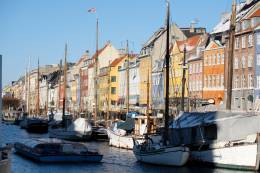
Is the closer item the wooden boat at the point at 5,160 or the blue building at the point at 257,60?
the wooden boat at the point at 5,160

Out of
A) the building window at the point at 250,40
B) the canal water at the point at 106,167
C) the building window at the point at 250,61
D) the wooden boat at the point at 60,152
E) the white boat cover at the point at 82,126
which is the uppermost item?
the building window at the point at 250,40

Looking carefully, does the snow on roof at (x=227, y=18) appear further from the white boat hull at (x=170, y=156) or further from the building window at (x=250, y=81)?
the white boat hull at (x=170, y=156)

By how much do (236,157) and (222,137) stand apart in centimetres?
305

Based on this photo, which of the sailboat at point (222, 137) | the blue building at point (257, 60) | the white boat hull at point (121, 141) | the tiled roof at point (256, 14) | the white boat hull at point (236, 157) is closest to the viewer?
the white boat hull at point (236, 157)

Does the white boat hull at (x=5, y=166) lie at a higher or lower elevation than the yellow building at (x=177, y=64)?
lower

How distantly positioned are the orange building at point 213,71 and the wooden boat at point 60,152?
130ft

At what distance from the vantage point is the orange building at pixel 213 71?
85250mm

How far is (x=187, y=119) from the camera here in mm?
44812

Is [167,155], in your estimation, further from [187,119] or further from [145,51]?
[145,51]

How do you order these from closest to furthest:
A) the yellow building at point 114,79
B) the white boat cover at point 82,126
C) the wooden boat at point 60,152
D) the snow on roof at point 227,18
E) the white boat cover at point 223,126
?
the white boat cover at point 223,126, the wooden boat at point 60,152, the white boat cover at point 82,126, the snow on roof at point 227,18, the yellow building at point 114,79

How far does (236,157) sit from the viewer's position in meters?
38.0

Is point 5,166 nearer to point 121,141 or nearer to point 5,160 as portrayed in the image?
point 5,160

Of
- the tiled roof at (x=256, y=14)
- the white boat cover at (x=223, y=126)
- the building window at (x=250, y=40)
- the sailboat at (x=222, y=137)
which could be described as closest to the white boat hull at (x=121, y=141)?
the sailboat at (x=222, y=137)

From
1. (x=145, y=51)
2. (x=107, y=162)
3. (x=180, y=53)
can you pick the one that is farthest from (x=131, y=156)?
(x=145, y=51)
